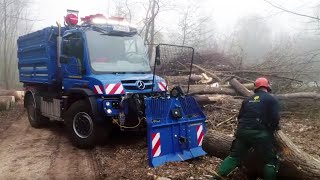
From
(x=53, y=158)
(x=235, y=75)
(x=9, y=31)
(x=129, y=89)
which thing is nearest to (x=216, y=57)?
(x=235, y=75)

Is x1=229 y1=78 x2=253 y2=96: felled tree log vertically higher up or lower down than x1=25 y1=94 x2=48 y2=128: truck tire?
higher up

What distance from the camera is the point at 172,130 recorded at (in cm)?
643

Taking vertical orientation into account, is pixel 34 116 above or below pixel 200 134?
below

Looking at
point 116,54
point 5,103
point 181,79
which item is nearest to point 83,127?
point 116,54

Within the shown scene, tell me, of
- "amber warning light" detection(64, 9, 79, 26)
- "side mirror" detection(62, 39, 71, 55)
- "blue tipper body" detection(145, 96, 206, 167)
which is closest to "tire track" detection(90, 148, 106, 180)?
"blue tipper body" detection(145, 96, 206, 167)

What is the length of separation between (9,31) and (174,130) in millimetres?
28646

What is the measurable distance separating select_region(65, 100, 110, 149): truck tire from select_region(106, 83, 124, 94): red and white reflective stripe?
0.60m

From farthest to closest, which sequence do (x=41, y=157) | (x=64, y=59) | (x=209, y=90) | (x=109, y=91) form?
(x=209, y=90)
(x=64, y=59)
(x=109, y=91)
(x=41, y=157)

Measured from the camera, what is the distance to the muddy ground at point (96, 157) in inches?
229

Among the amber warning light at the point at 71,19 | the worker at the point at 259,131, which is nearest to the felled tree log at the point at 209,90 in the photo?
the amber warning light at the point at 71,19

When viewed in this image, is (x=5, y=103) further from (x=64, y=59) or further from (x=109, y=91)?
(x=109, y=91)

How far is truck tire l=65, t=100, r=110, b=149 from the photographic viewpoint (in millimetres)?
7203

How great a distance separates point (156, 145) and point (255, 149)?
1.86 metres

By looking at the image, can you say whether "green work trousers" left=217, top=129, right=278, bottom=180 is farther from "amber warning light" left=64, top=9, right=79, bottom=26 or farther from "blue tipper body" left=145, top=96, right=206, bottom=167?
"amber warning light" left=64, top=9, right=79, bottom=26
